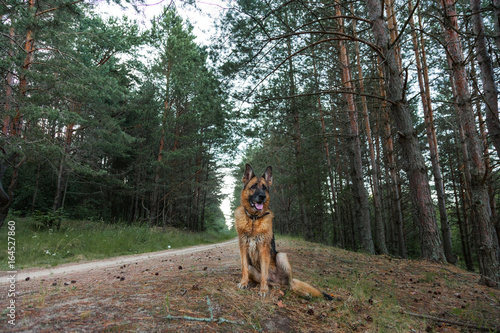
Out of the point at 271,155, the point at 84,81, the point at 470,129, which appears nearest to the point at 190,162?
the point at 271,155

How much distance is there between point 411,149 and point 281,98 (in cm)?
399

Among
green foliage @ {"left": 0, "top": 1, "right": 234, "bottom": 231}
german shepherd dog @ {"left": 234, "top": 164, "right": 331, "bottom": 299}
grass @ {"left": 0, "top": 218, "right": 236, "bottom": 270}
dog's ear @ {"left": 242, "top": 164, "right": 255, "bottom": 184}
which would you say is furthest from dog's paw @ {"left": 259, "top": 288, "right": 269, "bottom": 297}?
grass @ {"left": 0, "top": 218, "right": 236, "bottom": 270}

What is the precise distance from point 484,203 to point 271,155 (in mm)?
10854

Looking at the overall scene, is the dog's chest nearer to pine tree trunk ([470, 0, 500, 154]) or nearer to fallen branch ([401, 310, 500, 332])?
fallen branch ([401, 310, 500, 332])

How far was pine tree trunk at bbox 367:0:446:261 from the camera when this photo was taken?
22.1 feet

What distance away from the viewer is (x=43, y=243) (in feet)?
30.8

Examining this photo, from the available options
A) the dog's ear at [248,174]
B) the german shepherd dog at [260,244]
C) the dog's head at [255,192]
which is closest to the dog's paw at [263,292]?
the german shepherd dog at [260,244]

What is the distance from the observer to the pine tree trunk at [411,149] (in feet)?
22.1

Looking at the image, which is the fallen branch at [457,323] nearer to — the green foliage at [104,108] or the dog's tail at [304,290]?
the dog's tail at [304,290]

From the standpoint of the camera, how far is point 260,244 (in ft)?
11.4

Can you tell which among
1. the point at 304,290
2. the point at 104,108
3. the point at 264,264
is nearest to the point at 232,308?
the point at 264,264

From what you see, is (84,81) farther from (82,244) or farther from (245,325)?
(245,325)

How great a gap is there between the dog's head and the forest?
3070 mm

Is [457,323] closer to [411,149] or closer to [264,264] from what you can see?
[264,264]
